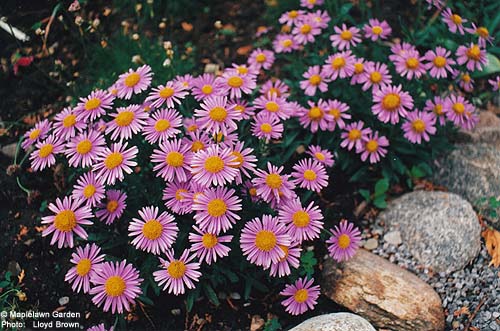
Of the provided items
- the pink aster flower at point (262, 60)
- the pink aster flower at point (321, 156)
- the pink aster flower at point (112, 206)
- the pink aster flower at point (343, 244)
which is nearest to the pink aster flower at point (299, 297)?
the pink aster flower at point (343, 244)

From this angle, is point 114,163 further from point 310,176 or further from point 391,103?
point 391,103

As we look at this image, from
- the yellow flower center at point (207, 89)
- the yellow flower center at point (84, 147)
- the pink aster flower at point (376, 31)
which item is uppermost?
the pink aster flower at point (376, 31)

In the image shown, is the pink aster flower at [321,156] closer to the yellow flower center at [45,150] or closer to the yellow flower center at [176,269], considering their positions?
the yellow flower center at [176,269]

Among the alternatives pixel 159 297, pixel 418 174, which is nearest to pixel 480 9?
pixel 418 174

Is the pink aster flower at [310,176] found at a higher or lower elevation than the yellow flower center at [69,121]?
lower

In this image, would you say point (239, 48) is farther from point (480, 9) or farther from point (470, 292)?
point (470, 292)

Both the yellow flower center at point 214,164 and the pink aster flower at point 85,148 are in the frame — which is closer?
the yellow flower center at point 214,164

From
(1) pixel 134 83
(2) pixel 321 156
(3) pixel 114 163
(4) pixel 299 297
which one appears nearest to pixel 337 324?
(4) pixel 299 297
